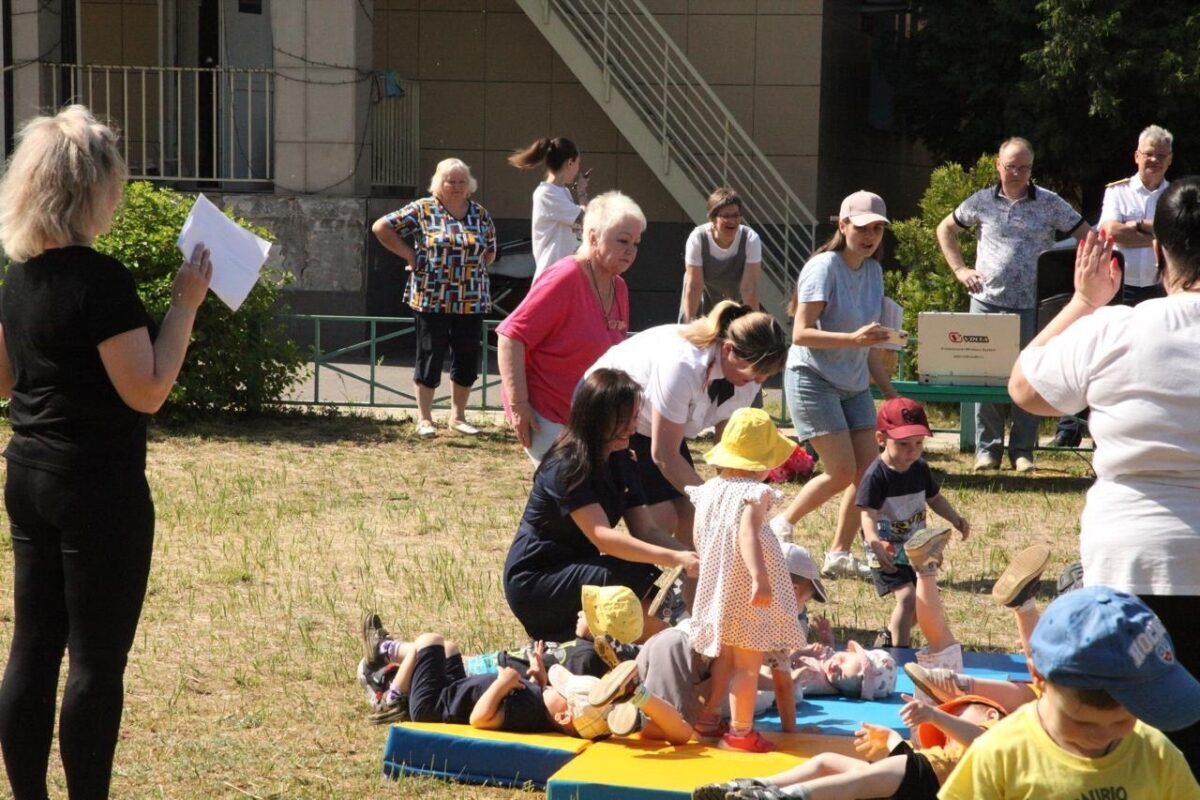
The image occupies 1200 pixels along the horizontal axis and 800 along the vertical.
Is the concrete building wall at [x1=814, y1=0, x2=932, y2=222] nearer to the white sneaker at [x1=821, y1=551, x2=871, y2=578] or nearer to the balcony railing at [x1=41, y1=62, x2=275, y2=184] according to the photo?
the balcony railing at [x1=41, y1=62, x2=275, y2=184]

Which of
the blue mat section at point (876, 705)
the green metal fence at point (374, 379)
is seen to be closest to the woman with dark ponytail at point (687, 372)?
Result: the blue mat section at point (876, 705)

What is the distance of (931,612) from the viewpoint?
5.95 metres

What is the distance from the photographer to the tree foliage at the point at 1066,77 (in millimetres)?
15992

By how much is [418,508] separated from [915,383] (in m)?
3.62

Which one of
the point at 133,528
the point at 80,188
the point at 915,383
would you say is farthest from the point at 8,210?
the point at 915,383

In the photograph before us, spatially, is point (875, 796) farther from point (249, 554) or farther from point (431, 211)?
point (431, 211)

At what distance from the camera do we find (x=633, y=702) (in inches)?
203

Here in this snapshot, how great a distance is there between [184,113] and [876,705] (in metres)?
14.5

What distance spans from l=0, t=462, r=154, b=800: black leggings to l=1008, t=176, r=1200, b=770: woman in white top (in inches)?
90.8

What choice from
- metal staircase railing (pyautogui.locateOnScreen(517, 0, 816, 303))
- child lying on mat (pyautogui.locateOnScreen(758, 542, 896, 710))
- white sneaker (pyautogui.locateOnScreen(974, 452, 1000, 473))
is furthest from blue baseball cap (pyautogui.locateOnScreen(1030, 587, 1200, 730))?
metal staircase railing (pyautogui.locateOnScreen(517, 0, 816, 303))

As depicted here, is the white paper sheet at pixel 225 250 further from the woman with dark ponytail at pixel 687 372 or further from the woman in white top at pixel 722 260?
the woman in white top at pixel 722 260

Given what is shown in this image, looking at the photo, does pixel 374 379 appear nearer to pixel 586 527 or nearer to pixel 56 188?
pixel 586 527

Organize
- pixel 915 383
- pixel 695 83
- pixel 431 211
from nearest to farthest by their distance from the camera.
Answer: pixel 915 383 → pixel 431 211 → pixel 695 83

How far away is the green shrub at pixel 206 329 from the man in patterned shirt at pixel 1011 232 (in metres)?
5.08
